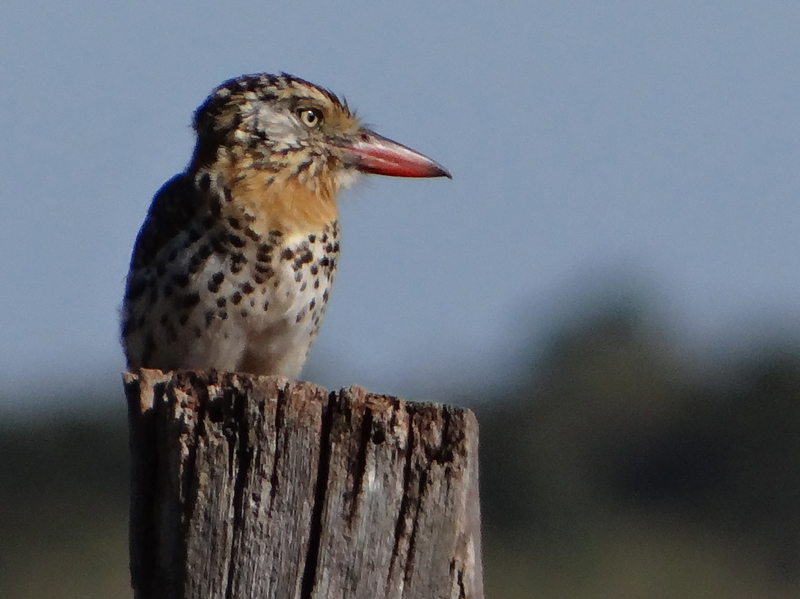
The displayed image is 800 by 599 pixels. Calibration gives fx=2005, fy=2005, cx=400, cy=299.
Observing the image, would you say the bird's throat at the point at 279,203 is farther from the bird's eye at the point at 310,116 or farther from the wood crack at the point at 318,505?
the wood crack at the point at 318,505

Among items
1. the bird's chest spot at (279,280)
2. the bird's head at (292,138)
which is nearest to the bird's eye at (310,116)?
the bird's head at (292,138)

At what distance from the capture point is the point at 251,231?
8.95m

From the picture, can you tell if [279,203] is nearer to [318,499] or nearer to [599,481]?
[318,499]

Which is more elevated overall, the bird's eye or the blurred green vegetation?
the bird's eye

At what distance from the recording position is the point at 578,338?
6462cm

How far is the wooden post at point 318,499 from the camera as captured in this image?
19.9 ft

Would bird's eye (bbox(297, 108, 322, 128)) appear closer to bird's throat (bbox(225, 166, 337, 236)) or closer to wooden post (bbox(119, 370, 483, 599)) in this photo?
bird's throat (bbox(225, 166, 337, 236))

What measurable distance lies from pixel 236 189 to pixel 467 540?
3.38 m

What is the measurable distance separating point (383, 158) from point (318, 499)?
375 cm

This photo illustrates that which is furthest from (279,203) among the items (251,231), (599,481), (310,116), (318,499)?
(599,481)

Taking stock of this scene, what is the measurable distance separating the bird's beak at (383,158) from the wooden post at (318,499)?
352cm

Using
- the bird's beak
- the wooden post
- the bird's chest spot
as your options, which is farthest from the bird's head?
the wooden post

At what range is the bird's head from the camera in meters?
9.41

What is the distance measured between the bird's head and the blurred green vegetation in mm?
23213
